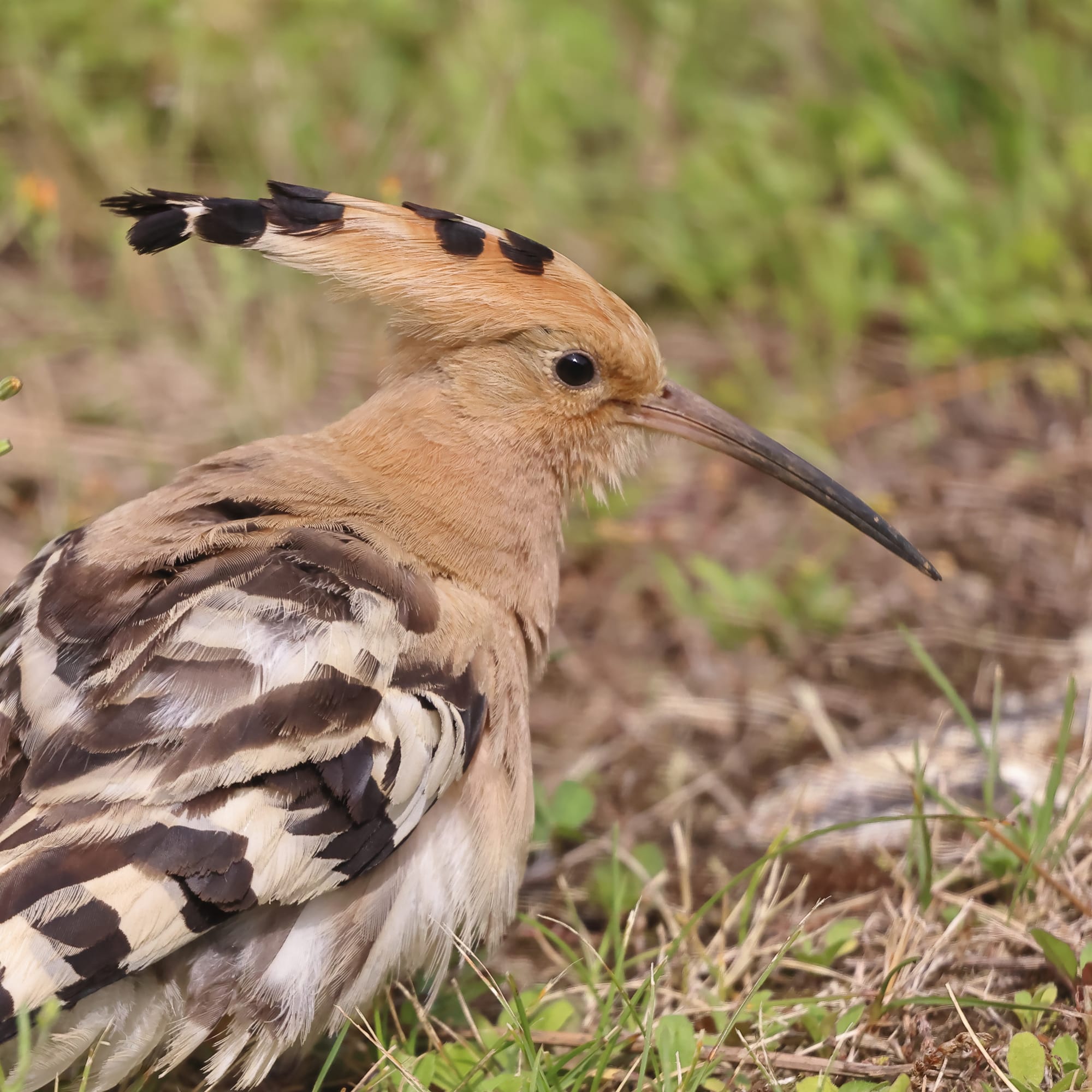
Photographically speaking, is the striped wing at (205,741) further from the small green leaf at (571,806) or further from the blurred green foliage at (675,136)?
the blurred green foliage at (675,136)

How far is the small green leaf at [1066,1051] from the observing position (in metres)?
1.98

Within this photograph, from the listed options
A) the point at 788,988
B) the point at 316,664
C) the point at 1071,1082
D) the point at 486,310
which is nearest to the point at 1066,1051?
the point at 1071,1082

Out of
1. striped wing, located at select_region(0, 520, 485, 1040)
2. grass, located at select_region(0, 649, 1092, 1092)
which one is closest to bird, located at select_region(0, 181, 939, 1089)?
striped wing, located at select_region(0, 520, 485, 1040)

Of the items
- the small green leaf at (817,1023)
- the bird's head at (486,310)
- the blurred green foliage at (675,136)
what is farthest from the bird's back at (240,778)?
the blurred green foliage at (675,136)

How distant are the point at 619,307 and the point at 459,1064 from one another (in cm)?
133

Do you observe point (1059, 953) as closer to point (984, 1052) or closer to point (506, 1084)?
point (984, 1052)

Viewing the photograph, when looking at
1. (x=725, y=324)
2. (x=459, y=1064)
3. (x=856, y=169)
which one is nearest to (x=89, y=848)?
(x=459, y=1064)

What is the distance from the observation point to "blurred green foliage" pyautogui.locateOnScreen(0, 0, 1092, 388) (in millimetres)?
4066

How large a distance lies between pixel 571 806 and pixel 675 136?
2755 mm

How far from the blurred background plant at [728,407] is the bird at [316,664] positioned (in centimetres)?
27

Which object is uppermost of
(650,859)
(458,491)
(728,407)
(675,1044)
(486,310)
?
(486,310)

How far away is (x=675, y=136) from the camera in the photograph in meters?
4.71

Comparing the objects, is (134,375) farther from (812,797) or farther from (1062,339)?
(1062,339)

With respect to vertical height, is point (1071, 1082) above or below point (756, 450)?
below
